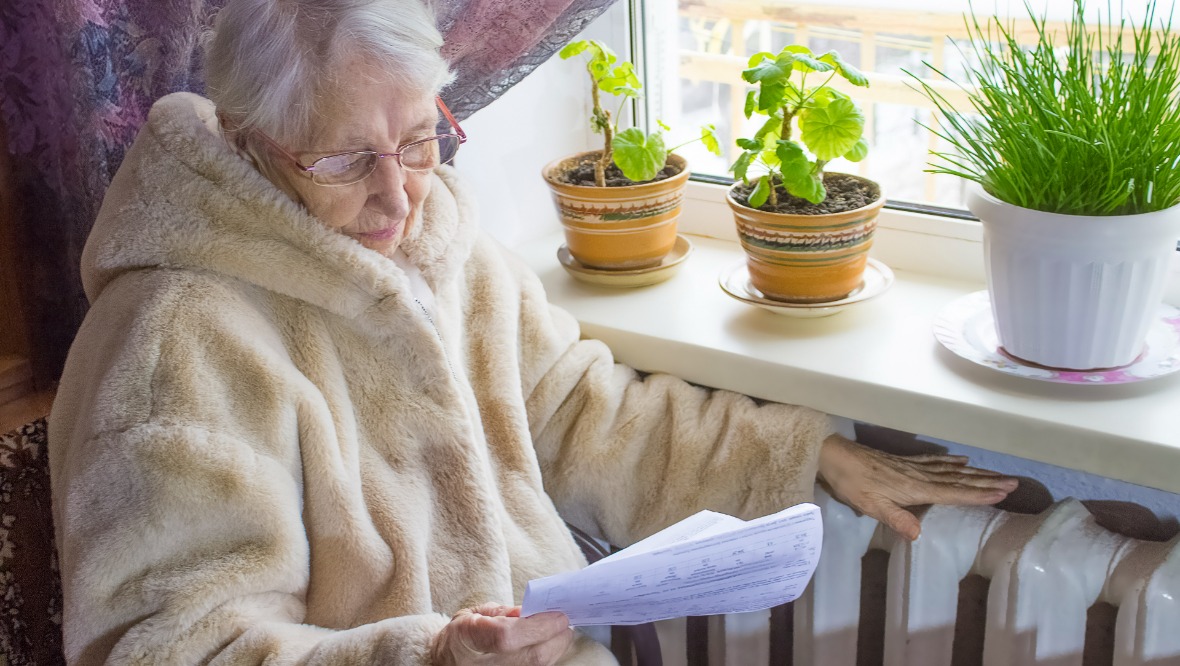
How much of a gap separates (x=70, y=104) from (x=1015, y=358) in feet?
3.77

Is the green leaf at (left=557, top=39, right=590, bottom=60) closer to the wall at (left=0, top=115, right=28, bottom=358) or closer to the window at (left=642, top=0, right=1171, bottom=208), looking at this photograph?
the window at (left=642, top=0, right=1171, bottom=208)

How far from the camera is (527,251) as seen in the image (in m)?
1.89

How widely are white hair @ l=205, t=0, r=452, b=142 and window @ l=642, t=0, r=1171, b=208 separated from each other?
27.6 inches

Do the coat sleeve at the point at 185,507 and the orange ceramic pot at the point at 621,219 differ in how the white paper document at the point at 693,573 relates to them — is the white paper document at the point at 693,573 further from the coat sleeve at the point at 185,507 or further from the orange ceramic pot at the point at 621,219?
the orange ceramic pot at the point at 621,219

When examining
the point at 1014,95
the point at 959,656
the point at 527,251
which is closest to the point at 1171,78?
the point at 1014,95

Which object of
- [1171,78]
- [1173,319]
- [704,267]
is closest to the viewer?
[1171,78]

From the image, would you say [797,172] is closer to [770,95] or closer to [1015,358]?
[770,95]

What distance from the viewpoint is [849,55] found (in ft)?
5.40

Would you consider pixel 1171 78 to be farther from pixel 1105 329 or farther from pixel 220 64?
pixel 220 64

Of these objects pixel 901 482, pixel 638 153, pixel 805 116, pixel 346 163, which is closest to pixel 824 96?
pixel 805 116

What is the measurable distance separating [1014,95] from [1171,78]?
149mm

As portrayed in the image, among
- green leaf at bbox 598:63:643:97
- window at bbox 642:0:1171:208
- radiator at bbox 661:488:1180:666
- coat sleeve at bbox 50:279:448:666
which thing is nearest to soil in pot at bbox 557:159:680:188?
green leaf at bbox 598:63:643:97

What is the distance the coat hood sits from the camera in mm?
1129

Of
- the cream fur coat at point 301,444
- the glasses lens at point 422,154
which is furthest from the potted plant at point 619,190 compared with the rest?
the glasses lens at point 422,154
